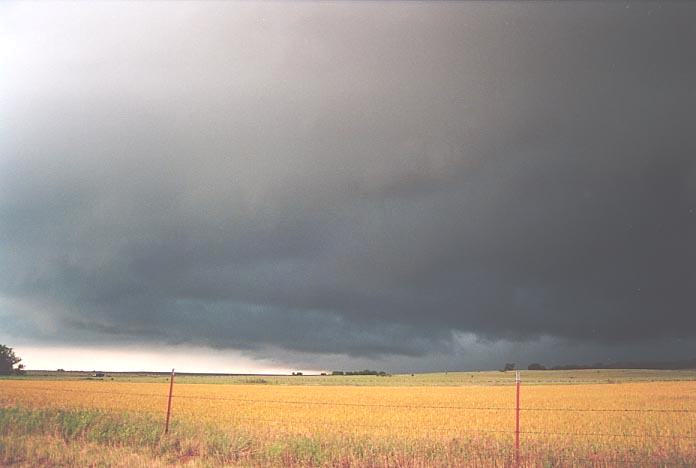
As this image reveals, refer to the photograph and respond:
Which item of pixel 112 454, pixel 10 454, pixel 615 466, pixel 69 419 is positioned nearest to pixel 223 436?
pixel 112 454

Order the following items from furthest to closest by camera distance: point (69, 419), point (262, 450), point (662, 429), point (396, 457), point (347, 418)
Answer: point (347, 418), point (662, 429), point (69, 419), point (262, 450), point (396, 457)

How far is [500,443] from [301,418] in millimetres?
10996

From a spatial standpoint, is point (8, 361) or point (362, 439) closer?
point (362, 439)

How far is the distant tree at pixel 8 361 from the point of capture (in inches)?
5113

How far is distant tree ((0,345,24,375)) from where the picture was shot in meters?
130

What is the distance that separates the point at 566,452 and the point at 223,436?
428 inches

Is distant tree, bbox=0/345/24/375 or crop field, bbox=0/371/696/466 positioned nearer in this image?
crop field, bbox=0/371/696/466

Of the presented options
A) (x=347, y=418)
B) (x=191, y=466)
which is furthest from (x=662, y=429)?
(x=191, y=466)

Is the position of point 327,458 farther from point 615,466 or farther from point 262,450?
point 615,466

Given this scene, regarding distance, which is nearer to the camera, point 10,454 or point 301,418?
point 10,454

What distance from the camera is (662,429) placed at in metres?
24.0

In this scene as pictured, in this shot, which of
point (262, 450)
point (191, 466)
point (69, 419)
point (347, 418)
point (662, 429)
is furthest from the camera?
point (347, 418)

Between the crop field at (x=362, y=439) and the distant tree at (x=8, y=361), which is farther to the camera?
the distant tree at (x=8, y=361)

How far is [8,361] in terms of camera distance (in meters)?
131
